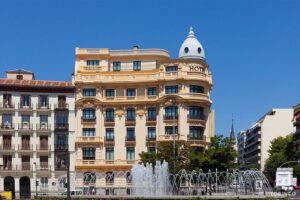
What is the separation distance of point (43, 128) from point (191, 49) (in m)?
24.7

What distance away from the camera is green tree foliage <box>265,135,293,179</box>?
363 feet

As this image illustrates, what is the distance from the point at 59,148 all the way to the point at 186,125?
18375mm

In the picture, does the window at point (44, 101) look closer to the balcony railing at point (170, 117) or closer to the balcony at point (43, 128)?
the balcony at point (43, 128)

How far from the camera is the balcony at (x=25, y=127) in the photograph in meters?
75.3

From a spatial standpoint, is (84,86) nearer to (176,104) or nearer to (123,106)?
(123,106)

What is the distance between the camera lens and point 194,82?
7381 cm

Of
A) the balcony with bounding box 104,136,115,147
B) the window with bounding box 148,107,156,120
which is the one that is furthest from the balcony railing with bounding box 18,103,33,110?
the window with bounding box 148,107,156,120

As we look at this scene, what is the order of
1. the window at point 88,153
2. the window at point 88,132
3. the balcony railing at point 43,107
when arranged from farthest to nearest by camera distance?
the balcony railing at point 43,107 < the window at point 88,132 < the window at point 88,153

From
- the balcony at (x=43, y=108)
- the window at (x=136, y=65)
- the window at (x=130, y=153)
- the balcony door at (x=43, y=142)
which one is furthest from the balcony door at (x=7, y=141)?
the window at (x=136, y=65)

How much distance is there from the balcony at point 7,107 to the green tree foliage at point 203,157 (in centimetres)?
2095

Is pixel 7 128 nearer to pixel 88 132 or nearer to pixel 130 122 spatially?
pixel 88 132

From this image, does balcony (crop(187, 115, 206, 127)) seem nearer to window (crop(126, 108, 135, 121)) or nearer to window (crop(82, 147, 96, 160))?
window (crop(126, 108, 135, 121))

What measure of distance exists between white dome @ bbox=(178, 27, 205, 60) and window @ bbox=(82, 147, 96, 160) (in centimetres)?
1943

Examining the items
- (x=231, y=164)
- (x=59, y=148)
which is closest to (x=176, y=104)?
(x=231, y=164)
